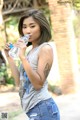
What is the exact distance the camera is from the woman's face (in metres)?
2.73

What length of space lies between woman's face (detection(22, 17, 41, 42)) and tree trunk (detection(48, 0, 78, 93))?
17.5 ft

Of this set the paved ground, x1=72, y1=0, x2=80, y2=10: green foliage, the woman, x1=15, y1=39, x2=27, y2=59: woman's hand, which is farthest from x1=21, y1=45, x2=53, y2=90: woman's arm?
x1=72, y1=0, x2=80, y2=10: green foliage

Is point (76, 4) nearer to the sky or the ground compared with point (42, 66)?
nearer to the ground

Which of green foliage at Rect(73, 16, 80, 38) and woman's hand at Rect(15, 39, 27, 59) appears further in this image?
green foliage at Rect(73, 16, 80, 38)

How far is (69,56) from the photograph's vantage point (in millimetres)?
8211

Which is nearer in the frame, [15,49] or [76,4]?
[15,49]

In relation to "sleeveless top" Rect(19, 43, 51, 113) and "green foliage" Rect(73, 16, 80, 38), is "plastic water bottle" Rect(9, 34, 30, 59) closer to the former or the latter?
"sleeveless top" Rect(19, 43, 51, 113)

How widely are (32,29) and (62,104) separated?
4.58m

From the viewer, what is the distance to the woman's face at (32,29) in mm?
2732

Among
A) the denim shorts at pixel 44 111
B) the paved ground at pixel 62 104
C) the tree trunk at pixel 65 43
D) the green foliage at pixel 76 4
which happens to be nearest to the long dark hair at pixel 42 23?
the denim shorts at pixel 44 111

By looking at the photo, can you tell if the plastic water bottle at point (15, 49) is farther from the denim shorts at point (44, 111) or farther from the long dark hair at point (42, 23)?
the denim shorts at point (44, 111)

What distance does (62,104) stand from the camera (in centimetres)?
719

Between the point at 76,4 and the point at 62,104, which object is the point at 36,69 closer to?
the point at 62,104

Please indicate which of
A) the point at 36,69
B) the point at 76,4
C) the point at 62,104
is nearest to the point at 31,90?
the point at 36,69
